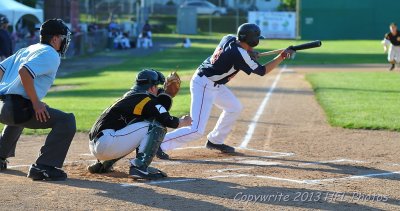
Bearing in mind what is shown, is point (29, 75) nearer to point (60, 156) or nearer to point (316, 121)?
point (60, 156)

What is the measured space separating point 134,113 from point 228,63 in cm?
198

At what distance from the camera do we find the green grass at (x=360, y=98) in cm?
1334

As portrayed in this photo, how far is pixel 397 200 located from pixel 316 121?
22.8 ft

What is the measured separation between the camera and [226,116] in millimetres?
10086

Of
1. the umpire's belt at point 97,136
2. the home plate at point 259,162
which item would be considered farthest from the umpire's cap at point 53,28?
the home plate at point 259,162

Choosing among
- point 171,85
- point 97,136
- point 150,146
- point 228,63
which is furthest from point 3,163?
point 228,63

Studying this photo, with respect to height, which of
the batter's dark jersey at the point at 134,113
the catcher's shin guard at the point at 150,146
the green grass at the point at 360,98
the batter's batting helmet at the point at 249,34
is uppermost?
the batter's batting helmet at the point at 249,34

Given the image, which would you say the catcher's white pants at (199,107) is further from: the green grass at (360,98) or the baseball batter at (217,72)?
the green grass at (360,98)

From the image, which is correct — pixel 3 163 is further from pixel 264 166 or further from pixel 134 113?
pixel 264 166

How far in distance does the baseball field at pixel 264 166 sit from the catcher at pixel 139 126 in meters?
0.23

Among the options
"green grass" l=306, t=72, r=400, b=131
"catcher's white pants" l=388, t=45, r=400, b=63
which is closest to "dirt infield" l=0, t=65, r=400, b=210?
"green grass" l=306, t=72, r=400, b=131

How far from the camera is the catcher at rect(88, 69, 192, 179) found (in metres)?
7.70

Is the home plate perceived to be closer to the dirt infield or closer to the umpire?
the dirt infield

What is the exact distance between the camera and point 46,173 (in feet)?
24.9
